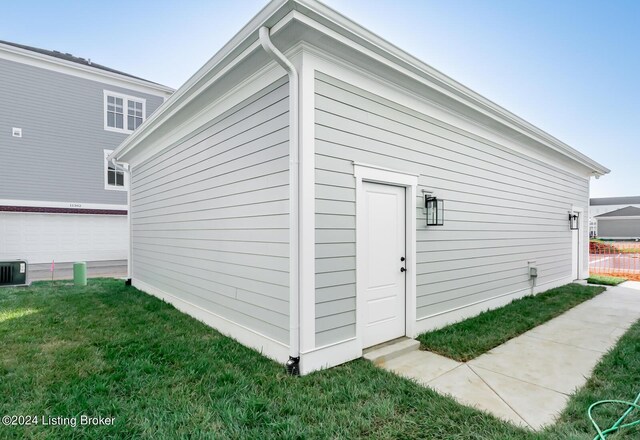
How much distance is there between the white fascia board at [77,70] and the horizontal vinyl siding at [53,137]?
18 cm

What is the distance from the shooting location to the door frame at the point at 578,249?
8.80m

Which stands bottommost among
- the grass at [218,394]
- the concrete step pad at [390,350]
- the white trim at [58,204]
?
the concrete step pad at [390,350]

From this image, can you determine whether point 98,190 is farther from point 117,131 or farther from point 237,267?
point 237,267

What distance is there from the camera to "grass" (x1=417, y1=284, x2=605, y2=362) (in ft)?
12.6

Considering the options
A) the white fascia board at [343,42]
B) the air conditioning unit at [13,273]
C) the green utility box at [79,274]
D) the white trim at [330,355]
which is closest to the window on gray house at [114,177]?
the air conditioning unit at [13,273]

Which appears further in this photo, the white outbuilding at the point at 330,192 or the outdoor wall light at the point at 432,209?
the outdoor wall light at the point at 432,209

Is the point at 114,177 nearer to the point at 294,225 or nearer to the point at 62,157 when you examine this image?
the point at 62,157

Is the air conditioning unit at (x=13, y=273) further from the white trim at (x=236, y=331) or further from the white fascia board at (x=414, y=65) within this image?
the white fascia board at (x=414, y=65)

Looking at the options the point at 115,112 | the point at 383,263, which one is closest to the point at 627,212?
the point at 383,263

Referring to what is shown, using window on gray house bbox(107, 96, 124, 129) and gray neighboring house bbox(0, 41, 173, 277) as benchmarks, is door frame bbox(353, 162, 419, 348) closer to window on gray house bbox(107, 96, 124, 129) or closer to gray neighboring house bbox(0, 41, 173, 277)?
gray neighboring house bbox(0, 41, 173, 277)

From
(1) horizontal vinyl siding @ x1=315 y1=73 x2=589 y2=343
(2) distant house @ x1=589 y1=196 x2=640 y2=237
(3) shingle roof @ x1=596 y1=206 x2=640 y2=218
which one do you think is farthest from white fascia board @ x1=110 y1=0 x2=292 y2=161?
(2) distant house @ x1=589 y1=196 x2=640 y2=237

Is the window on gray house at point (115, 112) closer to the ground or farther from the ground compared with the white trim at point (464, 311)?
farther from the ground

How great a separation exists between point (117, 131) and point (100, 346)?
1281 cm

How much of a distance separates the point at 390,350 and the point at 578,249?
8.51m
